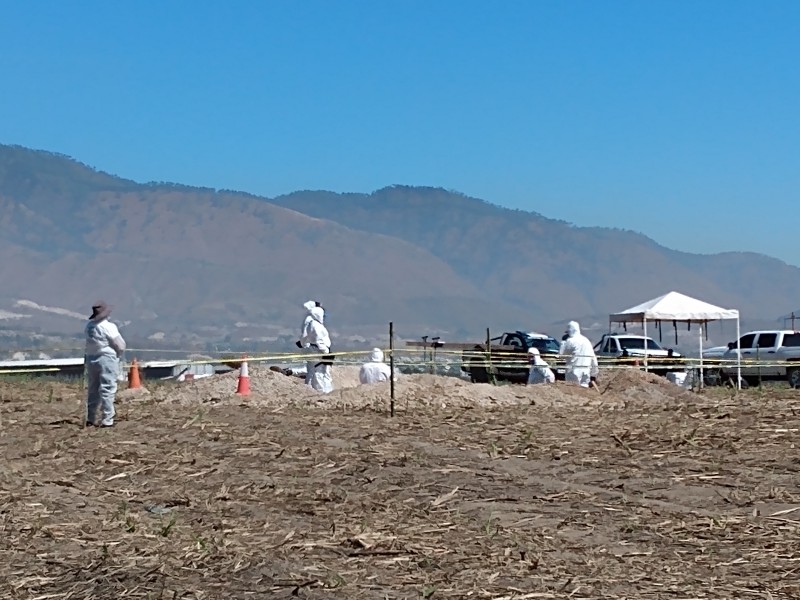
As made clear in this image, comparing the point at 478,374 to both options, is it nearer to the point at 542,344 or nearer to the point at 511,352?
the point at 511,352

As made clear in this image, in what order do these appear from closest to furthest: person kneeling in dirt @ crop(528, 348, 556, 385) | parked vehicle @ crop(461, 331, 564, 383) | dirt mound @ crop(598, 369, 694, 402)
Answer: dirt mound @ crop(598, 369, 694, 402)
person kneeling in dirt @ crop(528, 348, 556, 385)
parked vehicle @ crop(461, 331, 564, 383)

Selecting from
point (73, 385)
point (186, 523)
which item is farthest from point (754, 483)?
point (73, 385)

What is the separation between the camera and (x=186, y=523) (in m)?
9.20

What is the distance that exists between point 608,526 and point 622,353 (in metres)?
29.9

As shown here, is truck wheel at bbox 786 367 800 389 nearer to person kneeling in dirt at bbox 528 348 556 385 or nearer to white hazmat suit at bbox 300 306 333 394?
person kneeling in dirt at bbox 528 348 556 385

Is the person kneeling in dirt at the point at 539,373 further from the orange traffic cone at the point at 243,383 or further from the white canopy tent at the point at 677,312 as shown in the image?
the white canopy tent at the point at 677,312

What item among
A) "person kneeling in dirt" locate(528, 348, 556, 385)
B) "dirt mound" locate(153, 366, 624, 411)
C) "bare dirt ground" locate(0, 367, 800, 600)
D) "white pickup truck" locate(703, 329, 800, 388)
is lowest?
"bare dirt ground" locate(0, 367, 800, 600)

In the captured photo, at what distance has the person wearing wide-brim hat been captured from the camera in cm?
1543

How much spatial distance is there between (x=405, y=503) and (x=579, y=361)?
14.0 m

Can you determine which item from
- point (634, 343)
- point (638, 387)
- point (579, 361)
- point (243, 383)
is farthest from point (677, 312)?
point (243, 383)

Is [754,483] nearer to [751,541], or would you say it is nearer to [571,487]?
[571,487]

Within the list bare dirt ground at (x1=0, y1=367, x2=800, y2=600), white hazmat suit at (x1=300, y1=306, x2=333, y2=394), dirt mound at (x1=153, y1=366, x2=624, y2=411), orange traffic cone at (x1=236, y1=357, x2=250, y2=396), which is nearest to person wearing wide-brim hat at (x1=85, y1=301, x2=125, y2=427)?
bare dirt ground at (x1=0, y1=367, x2=800, y2=600)

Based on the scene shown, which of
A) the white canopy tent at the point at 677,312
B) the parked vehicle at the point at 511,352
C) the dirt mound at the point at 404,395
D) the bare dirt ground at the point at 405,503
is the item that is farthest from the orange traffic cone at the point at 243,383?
the white canopy tent at the point at 677,312

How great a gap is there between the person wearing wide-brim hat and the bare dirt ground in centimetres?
44
